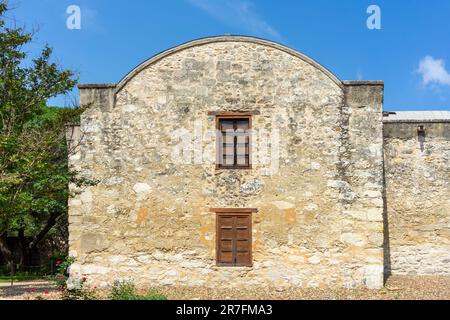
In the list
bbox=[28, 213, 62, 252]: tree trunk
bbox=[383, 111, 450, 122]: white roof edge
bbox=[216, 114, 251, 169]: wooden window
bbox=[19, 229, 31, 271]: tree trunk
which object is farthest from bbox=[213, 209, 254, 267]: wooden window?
bbox=[19, 229, 31, 271]: tree trunk

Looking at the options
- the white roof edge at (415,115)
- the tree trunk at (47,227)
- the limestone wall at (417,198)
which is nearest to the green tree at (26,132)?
the tree trunk at (47,227)

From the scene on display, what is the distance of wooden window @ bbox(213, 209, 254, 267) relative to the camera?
13.2 meters

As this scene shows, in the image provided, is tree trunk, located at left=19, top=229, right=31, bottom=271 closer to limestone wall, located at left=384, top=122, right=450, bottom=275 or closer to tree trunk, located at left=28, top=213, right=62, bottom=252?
tree trunk, located at left=28, top=213, right=62, bottom=252

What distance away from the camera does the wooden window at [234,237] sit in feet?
43.2

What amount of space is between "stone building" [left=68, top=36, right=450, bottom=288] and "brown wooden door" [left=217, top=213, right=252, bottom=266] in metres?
0.03

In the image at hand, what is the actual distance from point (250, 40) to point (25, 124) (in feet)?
20.2

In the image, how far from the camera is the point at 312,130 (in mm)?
13359

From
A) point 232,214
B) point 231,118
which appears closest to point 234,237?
point 232,214

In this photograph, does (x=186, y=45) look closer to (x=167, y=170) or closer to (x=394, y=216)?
(x=167, y=170)

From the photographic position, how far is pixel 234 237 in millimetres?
13242

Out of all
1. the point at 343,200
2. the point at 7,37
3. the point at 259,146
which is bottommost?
the point at 343,200

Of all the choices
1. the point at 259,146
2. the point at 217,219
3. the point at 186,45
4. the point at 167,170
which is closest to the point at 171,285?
the point at 217,219

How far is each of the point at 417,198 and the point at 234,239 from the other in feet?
19.7
